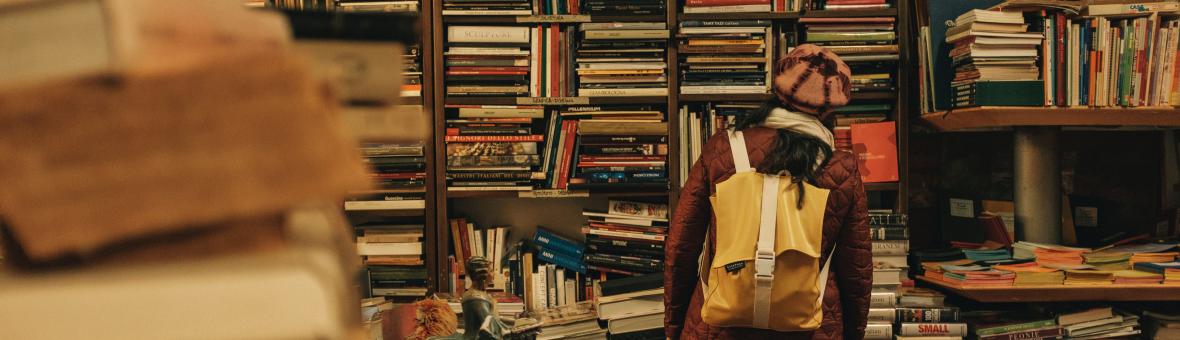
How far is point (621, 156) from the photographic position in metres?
2.86

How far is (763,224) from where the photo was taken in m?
1.83

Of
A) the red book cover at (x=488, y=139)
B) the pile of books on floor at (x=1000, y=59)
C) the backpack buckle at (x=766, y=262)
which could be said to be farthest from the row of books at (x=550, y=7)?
the backpack buckle at (x=766, y=262)

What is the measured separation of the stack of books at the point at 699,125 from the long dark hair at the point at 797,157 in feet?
3.11

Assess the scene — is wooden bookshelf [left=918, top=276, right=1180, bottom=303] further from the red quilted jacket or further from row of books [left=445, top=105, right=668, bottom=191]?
row of books [left=445, top=105, right=668, bottom=191]

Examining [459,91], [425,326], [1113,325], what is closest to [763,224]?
[425,326]

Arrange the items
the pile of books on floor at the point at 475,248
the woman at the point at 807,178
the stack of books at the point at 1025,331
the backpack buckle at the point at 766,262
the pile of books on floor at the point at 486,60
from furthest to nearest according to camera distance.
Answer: the pile of books on floor at the point at 475,248 < the pile of books on floor at the point at 486,60 < the stack of books at the point at 1025,331 < the woman at the point at 807,178 < the backpack buckle at the point at 766,262

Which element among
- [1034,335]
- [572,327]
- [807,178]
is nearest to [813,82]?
[807,178]

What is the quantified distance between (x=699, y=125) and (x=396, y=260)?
1.22m

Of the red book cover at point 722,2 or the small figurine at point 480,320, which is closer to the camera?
the small figurine at point 480,320

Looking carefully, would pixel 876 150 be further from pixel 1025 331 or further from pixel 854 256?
pixel 854 256

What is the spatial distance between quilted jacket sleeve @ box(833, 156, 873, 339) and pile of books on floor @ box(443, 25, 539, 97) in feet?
4.28

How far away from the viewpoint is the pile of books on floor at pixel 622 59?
9.31ft

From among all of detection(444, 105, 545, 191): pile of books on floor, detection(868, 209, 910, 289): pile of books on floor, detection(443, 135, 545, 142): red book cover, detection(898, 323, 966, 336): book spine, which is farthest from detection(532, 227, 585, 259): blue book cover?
detection(898, 323, 966, 336): book spine

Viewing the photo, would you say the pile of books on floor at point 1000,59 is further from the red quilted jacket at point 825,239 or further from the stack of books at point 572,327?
the stack of books at point 572,327
